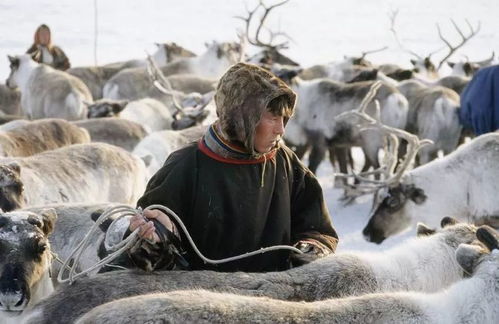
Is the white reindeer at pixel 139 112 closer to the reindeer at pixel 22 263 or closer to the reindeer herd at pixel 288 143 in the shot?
the reindeer herd at pixel 288 143

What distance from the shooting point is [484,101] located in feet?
29.0

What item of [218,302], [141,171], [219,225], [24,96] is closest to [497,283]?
[218,302]

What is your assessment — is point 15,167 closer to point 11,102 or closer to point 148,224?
point 148,224

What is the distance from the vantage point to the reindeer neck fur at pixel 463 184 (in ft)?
21.4

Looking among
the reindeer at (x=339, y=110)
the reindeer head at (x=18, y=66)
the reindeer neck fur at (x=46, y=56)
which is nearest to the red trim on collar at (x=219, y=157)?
the reindeer at (x=339, y=110)

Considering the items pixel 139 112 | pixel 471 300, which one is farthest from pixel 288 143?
pixel 471 300

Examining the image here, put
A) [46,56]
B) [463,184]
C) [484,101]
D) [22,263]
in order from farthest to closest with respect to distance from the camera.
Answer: [46,56] < [484,101] < [463,184] < [22,263]

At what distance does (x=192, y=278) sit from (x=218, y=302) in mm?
473

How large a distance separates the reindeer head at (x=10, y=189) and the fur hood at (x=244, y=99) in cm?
242

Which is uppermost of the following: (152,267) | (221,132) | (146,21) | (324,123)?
(221,132)

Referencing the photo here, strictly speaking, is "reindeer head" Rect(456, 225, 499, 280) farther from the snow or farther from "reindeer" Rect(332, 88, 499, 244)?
the snow

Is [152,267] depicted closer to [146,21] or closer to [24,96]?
[24,96]

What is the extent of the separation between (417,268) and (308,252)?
43 cm

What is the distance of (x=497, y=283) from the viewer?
9.26ft
